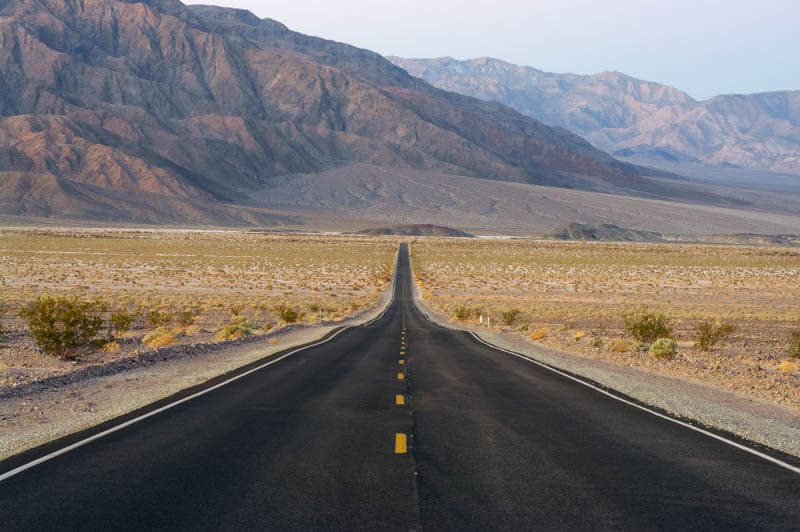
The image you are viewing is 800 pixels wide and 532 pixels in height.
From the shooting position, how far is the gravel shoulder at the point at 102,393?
10170 millimetres

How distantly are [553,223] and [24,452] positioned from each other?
183 metres

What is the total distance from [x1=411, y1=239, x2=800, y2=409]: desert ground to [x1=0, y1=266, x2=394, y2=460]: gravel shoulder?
36.7 feet

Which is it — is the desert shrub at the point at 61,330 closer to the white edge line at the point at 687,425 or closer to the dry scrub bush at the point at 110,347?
the dry scrub bush at the point at 110,347

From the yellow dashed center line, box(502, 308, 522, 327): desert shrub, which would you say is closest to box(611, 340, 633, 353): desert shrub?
box(502, 308, 522, 327): desert shrub

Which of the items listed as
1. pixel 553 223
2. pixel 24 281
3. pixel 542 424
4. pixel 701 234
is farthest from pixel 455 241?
pixel 542 424

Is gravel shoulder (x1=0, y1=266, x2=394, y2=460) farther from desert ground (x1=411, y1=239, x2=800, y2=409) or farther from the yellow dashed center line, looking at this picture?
desert ground (x1=411, y1=239, x2=800, y2=409)

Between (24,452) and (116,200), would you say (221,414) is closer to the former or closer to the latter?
(24,452)

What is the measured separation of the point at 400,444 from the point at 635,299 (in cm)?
4588

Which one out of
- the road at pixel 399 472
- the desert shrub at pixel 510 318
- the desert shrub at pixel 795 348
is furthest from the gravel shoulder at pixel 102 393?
the desert shrub at pixel 510 318

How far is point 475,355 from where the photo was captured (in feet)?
70.4

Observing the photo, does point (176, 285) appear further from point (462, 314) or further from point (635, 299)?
point (635, 299)

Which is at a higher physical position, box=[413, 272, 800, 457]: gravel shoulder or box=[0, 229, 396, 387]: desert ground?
box=[413, 272, 800, 457]: gravel shoulder

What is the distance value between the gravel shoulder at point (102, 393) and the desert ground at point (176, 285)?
1.83 m

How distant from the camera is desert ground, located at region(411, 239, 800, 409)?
2202 cm
